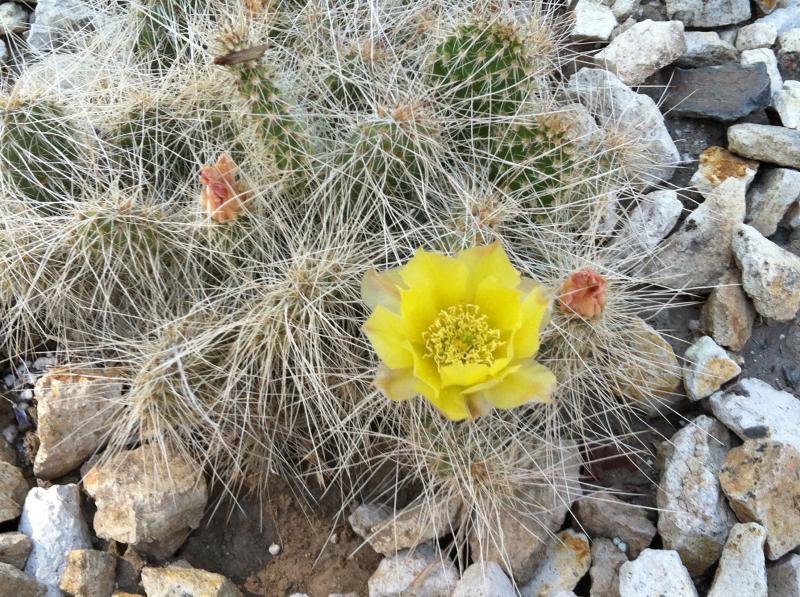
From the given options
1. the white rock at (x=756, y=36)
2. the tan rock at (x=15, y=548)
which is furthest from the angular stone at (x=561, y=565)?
the white rock at (x=756, y=36)

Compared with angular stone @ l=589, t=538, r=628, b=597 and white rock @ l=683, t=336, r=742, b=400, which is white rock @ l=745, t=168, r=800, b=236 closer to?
white rock @ l=683, t=336, r=742, b=400

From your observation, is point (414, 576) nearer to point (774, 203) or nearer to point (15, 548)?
point (15, 548)

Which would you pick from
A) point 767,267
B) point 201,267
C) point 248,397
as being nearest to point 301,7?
point 201,267

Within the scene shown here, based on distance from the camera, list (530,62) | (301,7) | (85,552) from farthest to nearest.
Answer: (301,7) → (530,62) → (85,552)

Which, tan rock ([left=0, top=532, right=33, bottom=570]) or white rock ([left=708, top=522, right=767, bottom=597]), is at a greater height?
tan rock ([left=0, top=532, right=33, bottom=570])

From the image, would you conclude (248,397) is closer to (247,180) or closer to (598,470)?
(247,180)

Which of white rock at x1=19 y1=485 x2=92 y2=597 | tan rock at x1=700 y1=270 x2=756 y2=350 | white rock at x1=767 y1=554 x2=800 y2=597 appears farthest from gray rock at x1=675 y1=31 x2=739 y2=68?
white rock at x1=19 y1=485 x2=92 y2=597
